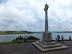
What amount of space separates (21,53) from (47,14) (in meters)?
6.71

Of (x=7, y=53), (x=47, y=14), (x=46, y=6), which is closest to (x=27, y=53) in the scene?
(x=7, y=53)

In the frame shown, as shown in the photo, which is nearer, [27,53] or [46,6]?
[27,53]

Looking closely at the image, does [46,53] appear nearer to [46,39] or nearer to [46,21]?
[46,39]

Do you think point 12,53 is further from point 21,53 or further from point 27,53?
point 27,53

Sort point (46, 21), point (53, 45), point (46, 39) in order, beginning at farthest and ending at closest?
point (46, 21) → point (46, 39) → point (53, 45)

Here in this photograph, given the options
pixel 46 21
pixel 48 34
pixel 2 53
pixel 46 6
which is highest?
pixel 46 6

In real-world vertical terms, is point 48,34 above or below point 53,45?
above

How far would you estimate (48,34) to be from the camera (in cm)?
1005

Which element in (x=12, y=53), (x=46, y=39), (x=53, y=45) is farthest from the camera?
(x=46, y=39)

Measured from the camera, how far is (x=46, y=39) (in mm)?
10023

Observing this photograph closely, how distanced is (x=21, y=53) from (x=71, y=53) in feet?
16.4

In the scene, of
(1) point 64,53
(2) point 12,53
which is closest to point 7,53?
(2) point 12,53

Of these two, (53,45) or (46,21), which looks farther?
(46,21)

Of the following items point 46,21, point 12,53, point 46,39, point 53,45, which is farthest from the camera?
point 46,21
